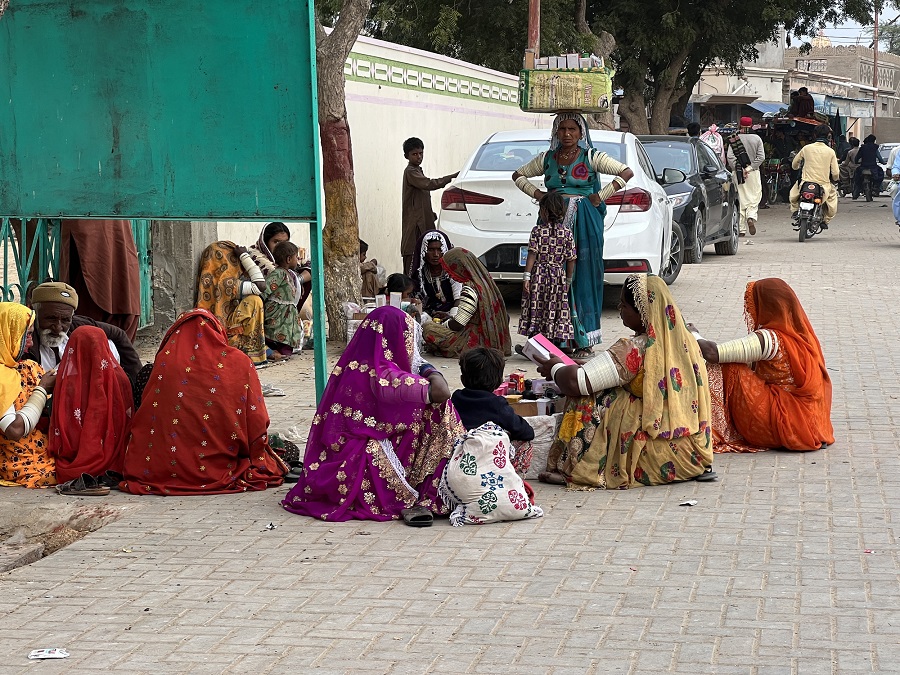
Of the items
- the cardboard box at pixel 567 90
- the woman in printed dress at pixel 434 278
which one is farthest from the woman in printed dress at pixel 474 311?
the cardboard box at pixel 567 90

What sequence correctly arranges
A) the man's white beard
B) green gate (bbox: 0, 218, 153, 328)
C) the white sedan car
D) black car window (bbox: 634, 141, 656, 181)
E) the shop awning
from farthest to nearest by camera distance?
the shop awning < black car window (bbox: 634, 141, 656, 181) < the white sedan car < green gate (bbox: 0, 218, 153, 328) < the man's white beard

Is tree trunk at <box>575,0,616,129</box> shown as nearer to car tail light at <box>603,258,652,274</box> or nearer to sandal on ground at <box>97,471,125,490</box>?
car tail light at <box>603,258,652,274</box>

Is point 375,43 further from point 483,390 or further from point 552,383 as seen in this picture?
point 483,390

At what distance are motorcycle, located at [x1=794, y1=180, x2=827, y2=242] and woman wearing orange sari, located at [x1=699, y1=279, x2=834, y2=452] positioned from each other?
13576 millimetres

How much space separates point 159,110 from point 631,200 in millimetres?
5776

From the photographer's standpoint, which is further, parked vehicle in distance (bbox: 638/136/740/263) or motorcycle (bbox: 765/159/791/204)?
motorcycle (bbox: 765/159/791/204)

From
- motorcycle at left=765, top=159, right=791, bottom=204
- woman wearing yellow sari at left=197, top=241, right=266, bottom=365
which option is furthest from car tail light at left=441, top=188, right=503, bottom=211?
motorcycle at left=765, top=159, right=791, bottom=204

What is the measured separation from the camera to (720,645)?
4105mm

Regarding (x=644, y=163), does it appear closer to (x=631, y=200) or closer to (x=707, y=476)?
(x=631, y=200)

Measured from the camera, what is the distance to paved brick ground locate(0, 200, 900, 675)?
4.06 m

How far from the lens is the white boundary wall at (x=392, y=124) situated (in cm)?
1330

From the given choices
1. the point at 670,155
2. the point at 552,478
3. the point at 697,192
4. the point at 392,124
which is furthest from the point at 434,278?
the point at 670,155

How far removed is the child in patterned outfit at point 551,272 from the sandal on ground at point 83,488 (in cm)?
394

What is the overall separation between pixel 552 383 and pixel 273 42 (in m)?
2.41
